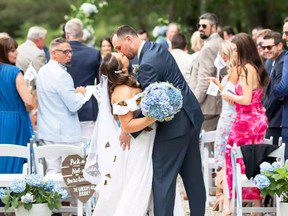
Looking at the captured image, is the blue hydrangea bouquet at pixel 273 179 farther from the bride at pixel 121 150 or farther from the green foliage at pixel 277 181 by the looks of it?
the bride at pixel 121 150

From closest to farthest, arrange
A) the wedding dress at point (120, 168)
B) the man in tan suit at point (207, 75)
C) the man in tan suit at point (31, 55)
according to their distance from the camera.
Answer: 1. the wedding dress at point (120, 168)
2. the man in tan suit at point (207, 75)
3. the man in tan suit at point (31, 55)

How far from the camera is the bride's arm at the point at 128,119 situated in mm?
8188

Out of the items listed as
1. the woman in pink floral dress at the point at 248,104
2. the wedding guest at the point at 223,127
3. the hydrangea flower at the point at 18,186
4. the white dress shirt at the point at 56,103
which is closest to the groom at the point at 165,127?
the hydrangea flower at the point at 18,186

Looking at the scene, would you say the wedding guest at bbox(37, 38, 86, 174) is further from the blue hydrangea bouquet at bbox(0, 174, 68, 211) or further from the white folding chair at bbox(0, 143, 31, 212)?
the blue hydrangea bouquet at bbox(0, 174, 68, 211)

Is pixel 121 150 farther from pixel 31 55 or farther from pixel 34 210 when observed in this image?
pixel 31 55

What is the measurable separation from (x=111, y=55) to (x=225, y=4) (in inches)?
830

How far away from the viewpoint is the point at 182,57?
12891mm

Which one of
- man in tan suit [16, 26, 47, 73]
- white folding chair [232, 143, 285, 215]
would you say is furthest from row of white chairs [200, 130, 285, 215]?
man in tan suit [16, 26, 47, 73]

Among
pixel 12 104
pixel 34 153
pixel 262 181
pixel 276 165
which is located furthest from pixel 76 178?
pixel 276 165

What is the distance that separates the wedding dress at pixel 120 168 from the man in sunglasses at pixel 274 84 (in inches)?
90.8

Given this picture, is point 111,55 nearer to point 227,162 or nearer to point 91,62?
point 227,162

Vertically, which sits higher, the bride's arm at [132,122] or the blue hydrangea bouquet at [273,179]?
the bride's arm at [132,122]

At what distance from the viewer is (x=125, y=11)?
34.1 meters

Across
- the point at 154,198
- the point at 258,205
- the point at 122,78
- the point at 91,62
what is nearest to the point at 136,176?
the point at 154,198
